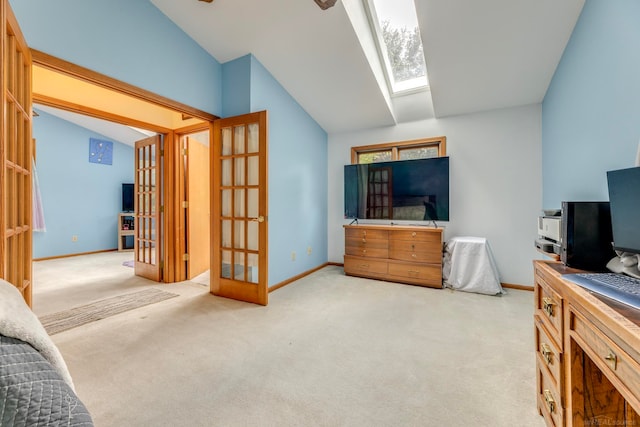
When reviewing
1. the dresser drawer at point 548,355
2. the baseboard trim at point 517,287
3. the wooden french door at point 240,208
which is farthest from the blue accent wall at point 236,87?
the baseboard trim at point 517,287

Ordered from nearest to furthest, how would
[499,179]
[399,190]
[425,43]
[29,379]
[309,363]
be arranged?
[29,379], [309,363], [425,43], [499,179], [399,190]

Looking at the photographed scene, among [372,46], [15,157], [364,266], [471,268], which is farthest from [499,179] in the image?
[15,157]

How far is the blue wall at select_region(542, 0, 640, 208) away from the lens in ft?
4.37

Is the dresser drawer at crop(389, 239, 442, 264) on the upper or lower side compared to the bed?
lower

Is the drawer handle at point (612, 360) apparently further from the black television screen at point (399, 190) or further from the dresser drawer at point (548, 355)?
the black television screen at point (399, 190)

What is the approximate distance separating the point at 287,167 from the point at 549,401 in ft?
9.87

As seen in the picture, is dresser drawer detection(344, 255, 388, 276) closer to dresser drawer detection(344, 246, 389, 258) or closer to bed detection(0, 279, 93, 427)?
dresser drawer detection(344, 246, 389, 258)

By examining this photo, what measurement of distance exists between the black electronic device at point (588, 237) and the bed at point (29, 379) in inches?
73.6

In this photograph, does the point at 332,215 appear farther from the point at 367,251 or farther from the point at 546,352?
the point at 546,352

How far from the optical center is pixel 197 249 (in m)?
3.75

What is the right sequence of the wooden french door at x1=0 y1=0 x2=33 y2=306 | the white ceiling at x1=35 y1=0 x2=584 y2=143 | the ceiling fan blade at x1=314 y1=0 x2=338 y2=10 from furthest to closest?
the white ceiling at x1=35 y1=0 x2=584 y2=143
the ceiling fan blade at x1=314 y1=0 x2=338 y2=10
the wooden french door at x1=0 y1=0 x2=33 y2=306

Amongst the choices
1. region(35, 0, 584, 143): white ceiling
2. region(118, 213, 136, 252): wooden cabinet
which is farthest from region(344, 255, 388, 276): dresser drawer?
region(118, 213, 136, 252): wooden cabinet

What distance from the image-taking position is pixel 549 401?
1.12 metres

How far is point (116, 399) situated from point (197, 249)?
8.30ft
